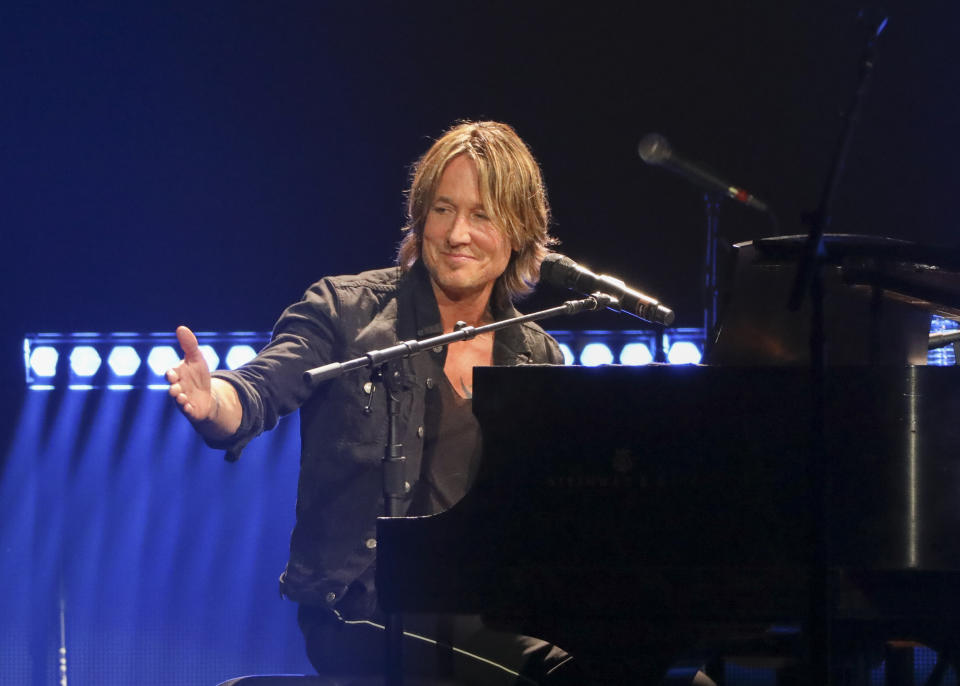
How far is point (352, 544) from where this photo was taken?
2.59 m

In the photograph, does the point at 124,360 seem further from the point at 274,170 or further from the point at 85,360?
the point at 274,170

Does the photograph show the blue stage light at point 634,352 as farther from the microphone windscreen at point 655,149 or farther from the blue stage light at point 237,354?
the blue stage light at point 237,354

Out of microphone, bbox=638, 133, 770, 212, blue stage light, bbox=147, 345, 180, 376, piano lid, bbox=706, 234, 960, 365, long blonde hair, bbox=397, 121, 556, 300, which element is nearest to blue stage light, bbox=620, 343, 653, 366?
microphone, bbox=638, 133, 770, 212

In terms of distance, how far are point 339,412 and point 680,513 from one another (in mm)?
1188

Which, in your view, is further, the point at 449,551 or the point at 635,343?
the point at 635,343

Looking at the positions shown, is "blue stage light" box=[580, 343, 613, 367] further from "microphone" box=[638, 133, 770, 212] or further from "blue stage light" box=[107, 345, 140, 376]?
"blue stage light" box=[107, 345, 140, 376]

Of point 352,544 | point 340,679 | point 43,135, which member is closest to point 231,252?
point 43,135

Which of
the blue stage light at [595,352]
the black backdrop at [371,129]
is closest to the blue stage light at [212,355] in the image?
the black backdrop at [371,129]

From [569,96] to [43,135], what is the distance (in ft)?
8.99

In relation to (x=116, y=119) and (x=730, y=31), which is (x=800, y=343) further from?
(x=116, y=119)

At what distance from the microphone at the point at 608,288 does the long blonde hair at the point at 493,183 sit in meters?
0.45

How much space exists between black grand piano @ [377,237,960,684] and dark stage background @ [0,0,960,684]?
10.1 feet

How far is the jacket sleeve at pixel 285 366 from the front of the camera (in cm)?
228

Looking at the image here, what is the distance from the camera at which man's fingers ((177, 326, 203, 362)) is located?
192 centimetres
